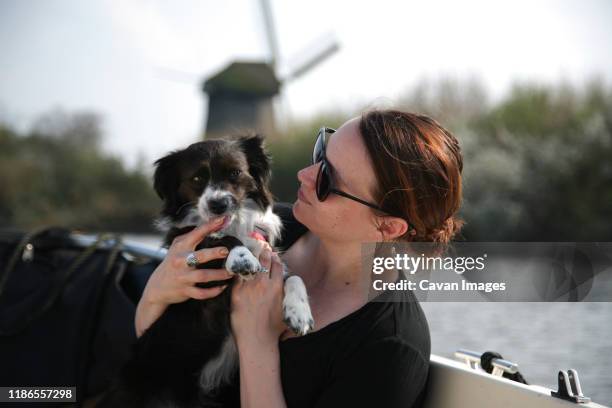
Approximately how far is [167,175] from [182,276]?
617mm

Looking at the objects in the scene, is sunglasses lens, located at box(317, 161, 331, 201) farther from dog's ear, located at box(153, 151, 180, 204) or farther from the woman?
dog's ear, located at box(153, 151, 180, 204)

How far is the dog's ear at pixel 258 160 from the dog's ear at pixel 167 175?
314 millimetres

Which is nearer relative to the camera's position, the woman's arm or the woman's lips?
the woman's arm

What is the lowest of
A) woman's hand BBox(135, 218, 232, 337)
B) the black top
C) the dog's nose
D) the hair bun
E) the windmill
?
the black top

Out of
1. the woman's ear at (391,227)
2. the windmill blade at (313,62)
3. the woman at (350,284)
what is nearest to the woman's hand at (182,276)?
the woman at (350,284)

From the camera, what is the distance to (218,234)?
249cm

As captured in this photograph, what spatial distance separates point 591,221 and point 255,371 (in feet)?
45.7

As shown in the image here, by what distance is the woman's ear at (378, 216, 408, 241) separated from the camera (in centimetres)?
227

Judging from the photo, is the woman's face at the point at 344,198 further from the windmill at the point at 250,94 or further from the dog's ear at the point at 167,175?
the windmill at the point at 250,94

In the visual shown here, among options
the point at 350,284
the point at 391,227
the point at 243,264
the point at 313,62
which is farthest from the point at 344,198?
the point at 313,62

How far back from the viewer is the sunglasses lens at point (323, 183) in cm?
231

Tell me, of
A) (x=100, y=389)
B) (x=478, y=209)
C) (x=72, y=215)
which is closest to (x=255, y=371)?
(x=100, y=389)

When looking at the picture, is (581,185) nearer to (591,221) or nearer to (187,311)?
(591,221)

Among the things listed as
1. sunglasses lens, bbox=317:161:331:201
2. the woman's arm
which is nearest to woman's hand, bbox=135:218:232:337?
the woman's arm
